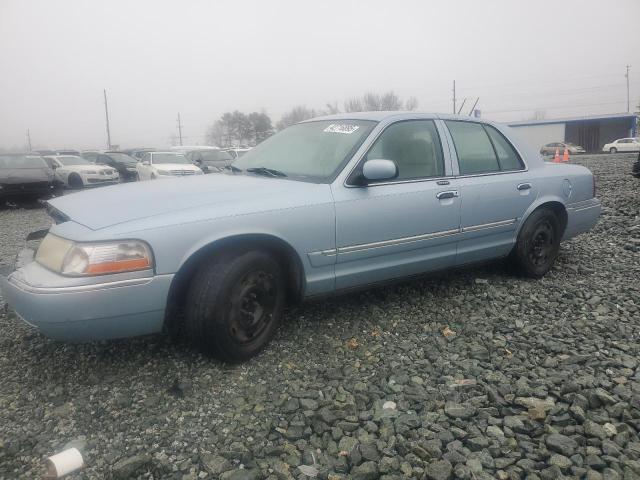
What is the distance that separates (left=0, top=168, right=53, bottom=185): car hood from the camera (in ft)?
36.0

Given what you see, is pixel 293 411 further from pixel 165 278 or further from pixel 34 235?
pixel 34 235

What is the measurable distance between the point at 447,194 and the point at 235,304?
73.0 inches

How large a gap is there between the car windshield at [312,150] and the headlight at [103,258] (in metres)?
1.25

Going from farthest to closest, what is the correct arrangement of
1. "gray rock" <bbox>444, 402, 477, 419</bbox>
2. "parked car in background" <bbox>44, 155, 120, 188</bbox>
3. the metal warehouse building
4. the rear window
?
the metal warehouse building
"parked car in background" <bbox>44, 155, 120, 188</bbox>
the rear window
"gray rock" <bbox>444, 402, 477, 419</bbox>

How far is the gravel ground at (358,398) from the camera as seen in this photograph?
2039 millimetres

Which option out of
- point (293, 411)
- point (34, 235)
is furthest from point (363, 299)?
point (34, 235)

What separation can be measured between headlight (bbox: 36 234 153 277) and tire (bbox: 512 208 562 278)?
325cm

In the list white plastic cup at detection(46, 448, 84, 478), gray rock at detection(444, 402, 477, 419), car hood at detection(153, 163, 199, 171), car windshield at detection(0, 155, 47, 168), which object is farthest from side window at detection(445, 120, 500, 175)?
car hood at detection(153, 163, 199, 171)

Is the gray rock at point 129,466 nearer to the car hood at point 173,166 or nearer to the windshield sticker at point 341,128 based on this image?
the windshield sticker at point 341,128

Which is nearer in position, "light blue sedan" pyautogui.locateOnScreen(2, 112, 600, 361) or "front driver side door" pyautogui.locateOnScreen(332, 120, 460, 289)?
"light blue sedan" pyautogui.locateOnScreen(2, 112, 600, 361)

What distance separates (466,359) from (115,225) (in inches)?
86.1

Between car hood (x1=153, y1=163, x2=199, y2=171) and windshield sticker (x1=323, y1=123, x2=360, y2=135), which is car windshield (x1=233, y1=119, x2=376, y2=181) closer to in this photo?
windshield sticker (x1=323, y1=123, x2=360, y2=135)

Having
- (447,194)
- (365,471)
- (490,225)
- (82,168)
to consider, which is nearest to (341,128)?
(447,194)

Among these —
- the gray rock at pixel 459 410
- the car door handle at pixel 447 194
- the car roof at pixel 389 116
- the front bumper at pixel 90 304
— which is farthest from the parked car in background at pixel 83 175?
the gray rock at pixel 459 410
